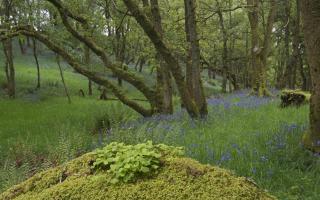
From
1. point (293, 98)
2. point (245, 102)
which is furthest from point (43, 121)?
point (293, 98)

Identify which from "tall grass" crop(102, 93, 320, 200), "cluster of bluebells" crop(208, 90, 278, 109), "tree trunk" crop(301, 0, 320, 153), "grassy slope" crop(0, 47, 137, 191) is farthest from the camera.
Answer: "cluster of bluebells" crop(208, 90, 278, 109)

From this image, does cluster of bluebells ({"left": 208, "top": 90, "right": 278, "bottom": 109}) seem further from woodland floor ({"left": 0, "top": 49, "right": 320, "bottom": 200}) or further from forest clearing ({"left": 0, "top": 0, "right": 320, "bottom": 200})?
forest clearing ({"left": 0, "top": 0, "right": 320, "bottom": 200})

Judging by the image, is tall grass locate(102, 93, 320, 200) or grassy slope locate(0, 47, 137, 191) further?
grassy slope locate(0, 47, 137, 191)

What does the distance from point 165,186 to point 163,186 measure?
2 centimetres

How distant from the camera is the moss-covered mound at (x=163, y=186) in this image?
9.39ft

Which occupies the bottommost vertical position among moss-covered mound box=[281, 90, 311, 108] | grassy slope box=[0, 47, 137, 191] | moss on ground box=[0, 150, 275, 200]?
grassy slope box=[0, 47, 137, 191]

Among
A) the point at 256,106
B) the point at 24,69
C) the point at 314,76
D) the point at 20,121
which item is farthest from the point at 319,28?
the point at 24,69

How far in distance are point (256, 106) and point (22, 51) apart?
4141 centimetres

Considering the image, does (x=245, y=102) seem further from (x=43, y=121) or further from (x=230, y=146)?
(x=43, y=121)

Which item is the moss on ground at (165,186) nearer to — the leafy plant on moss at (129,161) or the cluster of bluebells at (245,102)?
the leafy plant on moss at (129,161)

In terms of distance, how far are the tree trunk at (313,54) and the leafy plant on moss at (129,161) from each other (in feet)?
12.9

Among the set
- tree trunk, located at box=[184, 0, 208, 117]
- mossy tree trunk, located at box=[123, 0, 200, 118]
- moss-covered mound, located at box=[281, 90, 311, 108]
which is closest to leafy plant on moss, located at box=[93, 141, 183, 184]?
mossy tree trunk, located at box=[123, 0, 200, 118]

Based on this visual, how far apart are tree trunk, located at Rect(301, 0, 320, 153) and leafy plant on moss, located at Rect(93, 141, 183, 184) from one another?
3929 mm

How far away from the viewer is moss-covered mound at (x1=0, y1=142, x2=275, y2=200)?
113 inches
